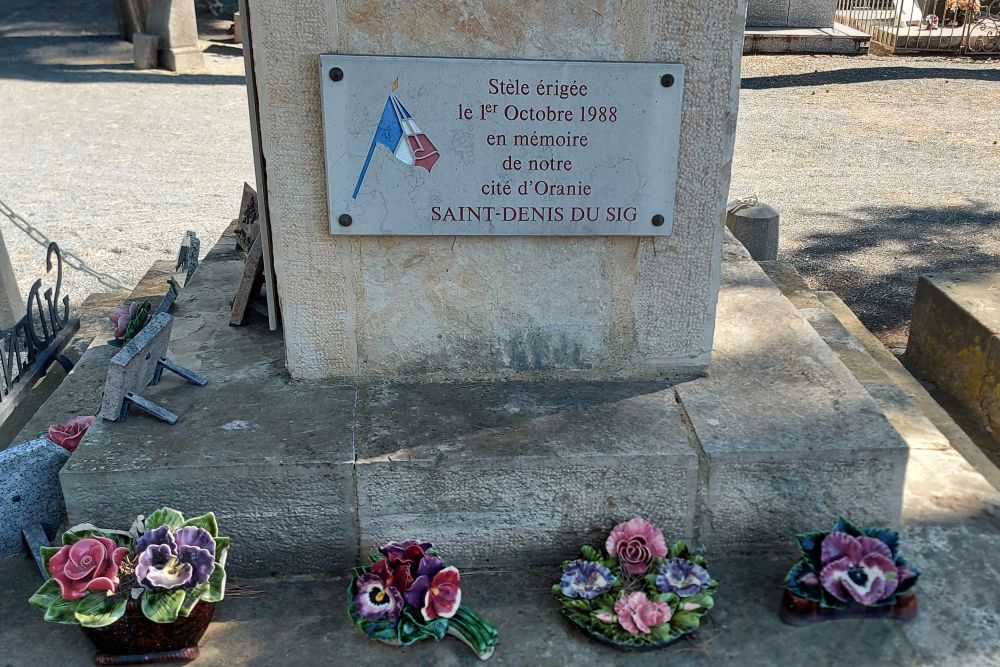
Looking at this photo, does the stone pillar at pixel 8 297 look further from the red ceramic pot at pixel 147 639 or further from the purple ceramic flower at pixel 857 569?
the purple ceramic flower at pixel 857 569

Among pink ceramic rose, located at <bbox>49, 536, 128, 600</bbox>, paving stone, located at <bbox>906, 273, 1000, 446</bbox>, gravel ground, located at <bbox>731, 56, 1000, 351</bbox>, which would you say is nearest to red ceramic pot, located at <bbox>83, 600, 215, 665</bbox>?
pink ceramic rose, located at <bbox>49, 536, 128, 600</bbox>

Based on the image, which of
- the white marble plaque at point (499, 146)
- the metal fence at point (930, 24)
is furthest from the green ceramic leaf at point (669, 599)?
the metal fence at point (930, 24)

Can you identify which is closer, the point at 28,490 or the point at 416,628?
the point at 416,628

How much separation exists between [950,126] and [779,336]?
8.74 metres

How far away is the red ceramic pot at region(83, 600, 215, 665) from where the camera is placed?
96.5 inches

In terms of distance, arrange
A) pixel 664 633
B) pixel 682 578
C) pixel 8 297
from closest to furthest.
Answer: pixel 664 633, pixel 682 578, pixel 8 297

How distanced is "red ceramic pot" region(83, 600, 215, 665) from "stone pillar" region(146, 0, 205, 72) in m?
13.6

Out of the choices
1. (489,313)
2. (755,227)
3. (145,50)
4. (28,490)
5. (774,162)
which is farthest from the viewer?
(145,50)

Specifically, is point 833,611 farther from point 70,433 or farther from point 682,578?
point 70,433

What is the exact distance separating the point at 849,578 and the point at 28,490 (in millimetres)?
2463

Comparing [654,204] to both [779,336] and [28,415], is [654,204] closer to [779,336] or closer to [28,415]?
[779,336]

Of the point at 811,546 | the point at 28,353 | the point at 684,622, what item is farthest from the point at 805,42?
the point at 684,622

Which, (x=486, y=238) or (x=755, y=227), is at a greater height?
(x=486, y=238)

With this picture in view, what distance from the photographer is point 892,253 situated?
696 cm
